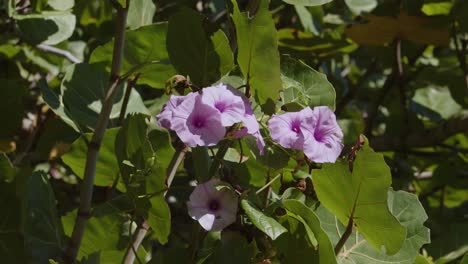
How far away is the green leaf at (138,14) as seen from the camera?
1.34m

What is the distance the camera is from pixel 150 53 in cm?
128

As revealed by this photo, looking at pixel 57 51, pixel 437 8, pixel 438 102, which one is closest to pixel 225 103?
pixel 57 51

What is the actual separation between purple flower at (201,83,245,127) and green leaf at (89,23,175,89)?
31 centimetres

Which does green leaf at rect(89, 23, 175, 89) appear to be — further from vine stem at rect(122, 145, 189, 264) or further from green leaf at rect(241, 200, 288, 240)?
green leaf at rect(241, 200, 288, 240)

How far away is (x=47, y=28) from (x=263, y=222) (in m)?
0.82

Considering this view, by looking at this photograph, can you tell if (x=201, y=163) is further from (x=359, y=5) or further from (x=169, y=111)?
(x=359, y=5)

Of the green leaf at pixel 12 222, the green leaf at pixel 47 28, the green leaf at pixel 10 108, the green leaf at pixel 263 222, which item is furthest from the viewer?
the green leaf at pixel 47 28

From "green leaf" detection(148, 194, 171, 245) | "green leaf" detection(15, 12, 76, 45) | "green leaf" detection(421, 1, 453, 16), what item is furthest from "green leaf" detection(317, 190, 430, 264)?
"green leaf" detection(421, 1, 453, 16)

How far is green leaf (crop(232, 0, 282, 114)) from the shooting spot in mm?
969

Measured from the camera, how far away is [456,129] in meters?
1.77

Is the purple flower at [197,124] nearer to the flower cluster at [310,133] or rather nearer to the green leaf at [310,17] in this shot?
→ the flower cluster at [310,133]

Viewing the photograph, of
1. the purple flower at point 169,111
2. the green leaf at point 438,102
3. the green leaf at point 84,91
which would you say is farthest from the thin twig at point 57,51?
the green leaf at point 438,102

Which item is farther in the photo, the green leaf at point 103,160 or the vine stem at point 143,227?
the green leaf at point 103,160

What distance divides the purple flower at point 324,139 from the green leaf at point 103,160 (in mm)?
329
